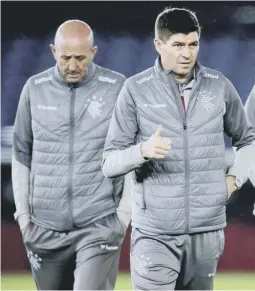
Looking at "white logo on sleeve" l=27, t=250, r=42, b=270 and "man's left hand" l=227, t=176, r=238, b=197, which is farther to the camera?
"white logo on sleeve" l=27, t=250, r=42, b=270

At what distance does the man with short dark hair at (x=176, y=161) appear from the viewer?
302 cm

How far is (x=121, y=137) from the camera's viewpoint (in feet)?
10.0

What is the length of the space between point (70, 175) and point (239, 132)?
0.65m

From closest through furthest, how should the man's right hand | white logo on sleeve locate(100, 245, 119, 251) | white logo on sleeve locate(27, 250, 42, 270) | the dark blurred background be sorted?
the man's right hand → white logo on sleeve locate(100, 245, 119, 251) → white logo on sleeve locate(27, 250, 42, 270) → the dark blurred background

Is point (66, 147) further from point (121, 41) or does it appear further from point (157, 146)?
point (121, 41)

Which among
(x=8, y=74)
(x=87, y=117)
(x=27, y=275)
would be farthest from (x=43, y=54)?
(x=27, y=275)

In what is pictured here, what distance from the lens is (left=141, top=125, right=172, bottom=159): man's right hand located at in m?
2.81

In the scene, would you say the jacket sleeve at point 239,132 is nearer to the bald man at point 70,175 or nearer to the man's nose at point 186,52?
the man's nose at point 186,52

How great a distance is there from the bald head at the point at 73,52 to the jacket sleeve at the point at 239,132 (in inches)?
23.0

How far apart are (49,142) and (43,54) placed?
752mm

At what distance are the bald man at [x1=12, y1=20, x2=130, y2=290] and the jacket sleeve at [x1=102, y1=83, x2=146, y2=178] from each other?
31 centimetres

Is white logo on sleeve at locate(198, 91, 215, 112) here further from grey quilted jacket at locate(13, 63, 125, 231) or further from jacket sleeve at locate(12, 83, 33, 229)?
jacket sleeve at locate(12, 83, 33, 229)

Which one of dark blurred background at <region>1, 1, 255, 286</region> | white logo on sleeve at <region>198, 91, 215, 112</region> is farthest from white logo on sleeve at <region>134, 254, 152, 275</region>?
dark blurred background at <region>1, 1, 255, 286</region>

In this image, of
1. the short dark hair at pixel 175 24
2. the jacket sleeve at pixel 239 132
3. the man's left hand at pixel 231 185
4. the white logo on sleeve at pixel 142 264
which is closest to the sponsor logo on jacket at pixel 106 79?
the short dark hair at pixel 175 24
